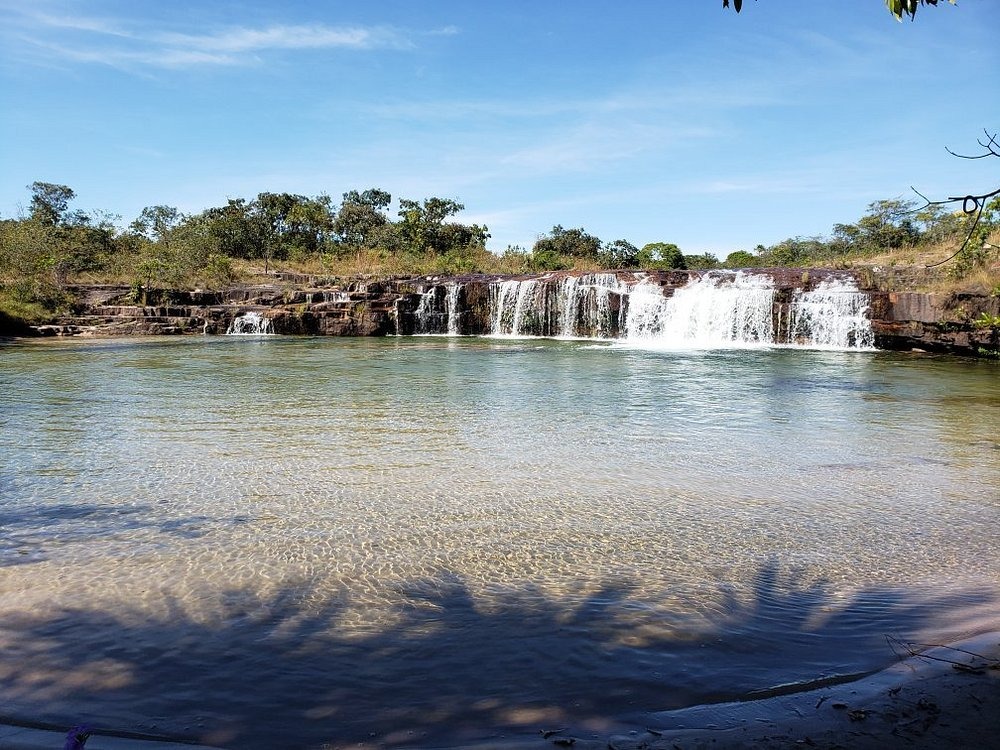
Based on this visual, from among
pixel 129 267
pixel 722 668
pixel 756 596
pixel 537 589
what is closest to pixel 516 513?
pixel 537 589

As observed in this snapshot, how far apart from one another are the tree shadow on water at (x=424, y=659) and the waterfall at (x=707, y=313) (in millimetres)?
20063

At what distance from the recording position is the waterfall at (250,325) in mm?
29344

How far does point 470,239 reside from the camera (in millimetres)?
45281

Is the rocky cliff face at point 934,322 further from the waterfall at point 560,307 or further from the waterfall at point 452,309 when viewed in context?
the waterfall at point 452,309

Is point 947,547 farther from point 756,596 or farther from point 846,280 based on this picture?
point 846,280

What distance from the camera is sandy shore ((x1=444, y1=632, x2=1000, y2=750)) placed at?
1.86 metres

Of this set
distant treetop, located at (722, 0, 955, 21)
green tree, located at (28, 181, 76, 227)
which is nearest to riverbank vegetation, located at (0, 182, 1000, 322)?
green tree, located at (28, 181, 76, 227)

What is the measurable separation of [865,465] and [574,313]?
68.6 feet

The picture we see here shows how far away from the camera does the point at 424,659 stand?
246 cm

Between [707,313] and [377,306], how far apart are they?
12788 millimetres

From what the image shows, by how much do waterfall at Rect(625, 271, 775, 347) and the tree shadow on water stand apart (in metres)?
20.1

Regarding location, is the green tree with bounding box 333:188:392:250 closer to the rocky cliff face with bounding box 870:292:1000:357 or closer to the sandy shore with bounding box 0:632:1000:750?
the rocky cliff face with bounding box 870:292:1000:357

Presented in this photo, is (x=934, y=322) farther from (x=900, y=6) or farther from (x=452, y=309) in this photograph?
(x=900, y=6)

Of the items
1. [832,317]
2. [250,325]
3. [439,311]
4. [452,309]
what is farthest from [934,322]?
[250,325]
